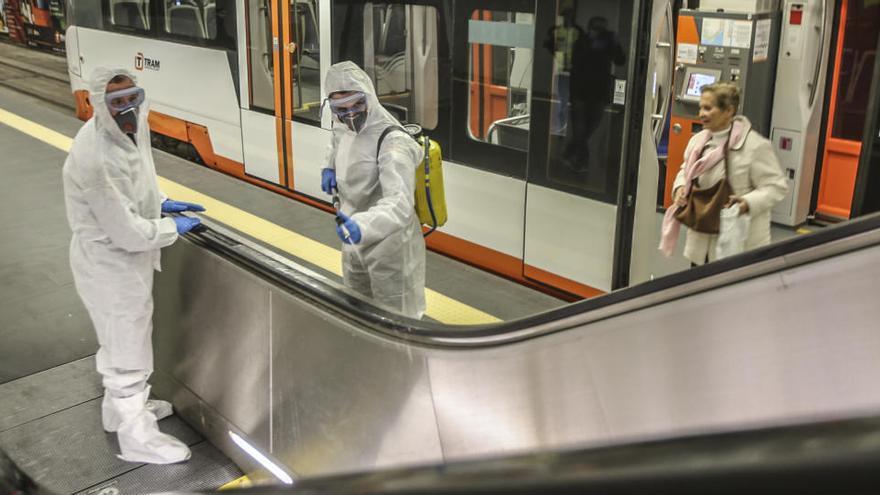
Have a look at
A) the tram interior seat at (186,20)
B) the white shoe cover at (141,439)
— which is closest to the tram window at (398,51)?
the tram interior seat at (186,20)

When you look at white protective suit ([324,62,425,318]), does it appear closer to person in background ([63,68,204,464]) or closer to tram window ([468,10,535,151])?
person in background ([63,68,204,464])

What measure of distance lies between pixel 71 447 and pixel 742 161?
337cm

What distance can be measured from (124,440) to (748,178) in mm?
3086

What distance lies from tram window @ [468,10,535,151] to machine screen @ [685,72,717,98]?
2141mm

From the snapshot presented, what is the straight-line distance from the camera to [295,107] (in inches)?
277

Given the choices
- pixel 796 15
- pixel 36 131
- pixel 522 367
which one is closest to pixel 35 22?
pixel 36 131

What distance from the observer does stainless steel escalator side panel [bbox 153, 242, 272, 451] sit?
3.48 meters

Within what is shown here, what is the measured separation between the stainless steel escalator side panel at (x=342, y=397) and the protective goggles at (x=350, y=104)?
3.17 ft

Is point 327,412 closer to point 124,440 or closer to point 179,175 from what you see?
point 124,440

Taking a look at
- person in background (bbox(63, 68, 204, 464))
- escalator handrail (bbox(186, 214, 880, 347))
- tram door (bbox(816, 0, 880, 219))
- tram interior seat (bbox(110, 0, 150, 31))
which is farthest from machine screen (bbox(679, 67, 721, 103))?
tram interior seat (bbox(110, 0, 150, 31))

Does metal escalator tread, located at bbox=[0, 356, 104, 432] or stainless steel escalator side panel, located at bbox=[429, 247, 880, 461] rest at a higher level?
stainless steel escalator side panel, located at bbox=[429, 247, 880, 461]

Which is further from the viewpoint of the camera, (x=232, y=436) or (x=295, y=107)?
(x=295, y=107)

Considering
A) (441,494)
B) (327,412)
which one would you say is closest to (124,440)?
(327,412)

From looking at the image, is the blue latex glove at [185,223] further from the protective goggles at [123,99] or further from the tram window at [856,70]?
the tram window at [856,70]
